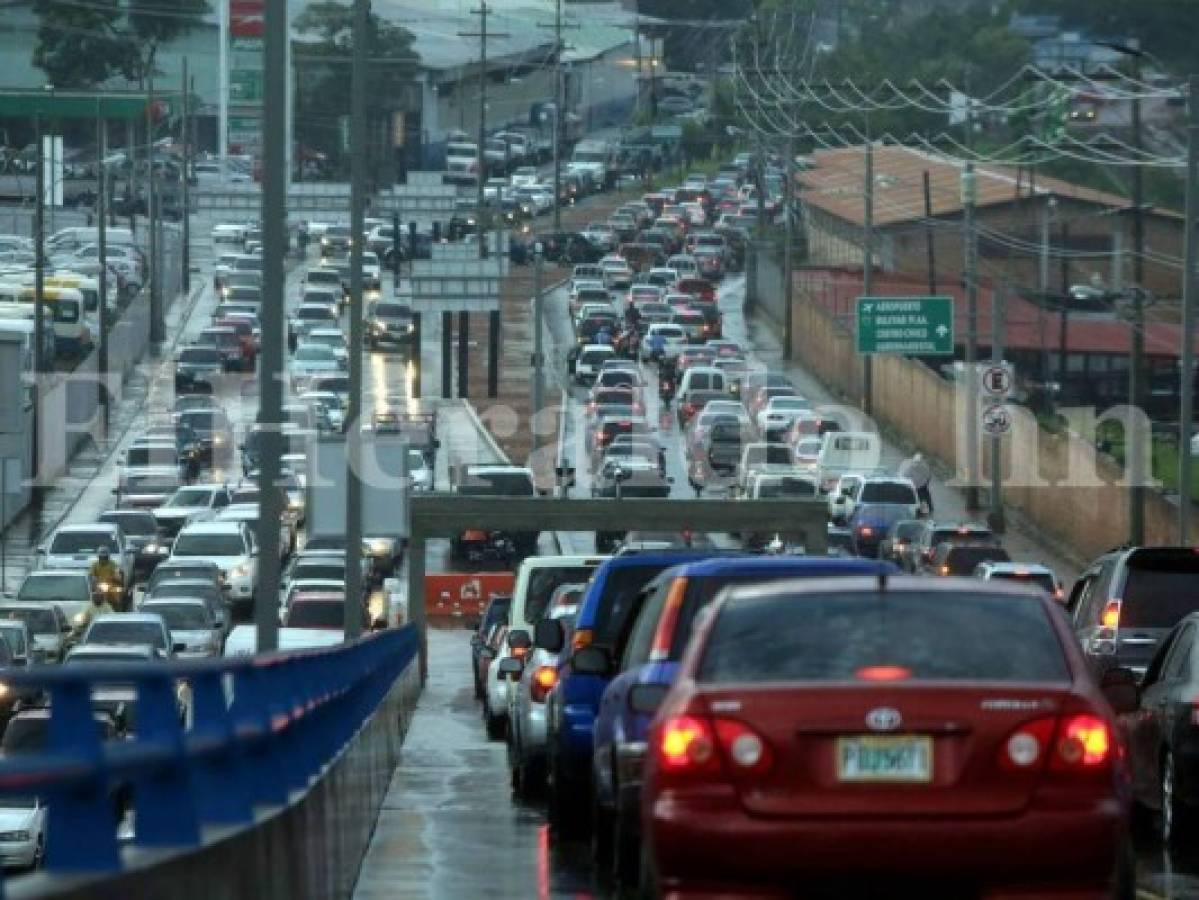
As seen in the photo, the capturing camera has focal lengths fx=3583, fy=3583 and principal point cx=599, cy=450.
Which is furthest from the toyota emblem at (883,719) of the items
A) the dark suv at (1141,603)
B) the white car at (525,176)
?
the white car at (525,176)

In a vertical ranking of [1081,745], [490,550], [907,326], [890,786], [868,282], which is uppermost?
[868,282]

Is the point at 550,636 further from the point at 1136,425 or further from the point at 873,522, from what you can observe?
the point at 873,522

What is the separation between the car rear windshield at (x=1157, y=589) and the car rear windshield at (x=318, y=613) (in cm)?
2925

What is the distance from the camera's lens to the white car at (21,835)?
24688mm

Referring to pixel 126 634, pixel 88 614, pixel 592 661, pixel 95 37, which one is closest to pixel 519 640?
pixel 592 661

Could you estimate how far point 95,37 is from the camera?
550 feet

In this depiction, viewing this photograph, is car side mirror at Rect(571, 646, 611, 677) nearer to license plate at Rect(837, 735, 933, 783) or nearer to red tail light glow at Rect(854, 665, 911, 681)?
red tail light glow at Rect(854, 665, 911, 681)

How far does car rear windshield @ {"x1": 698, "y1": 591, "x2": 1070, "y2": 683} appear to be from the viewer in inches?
477

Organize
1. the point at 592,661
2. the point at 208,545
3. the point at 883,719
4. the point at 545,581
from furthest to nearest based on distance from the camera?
the point at 208,545 → the point at 545,581 → the point at 592,661 → the point at 883,719

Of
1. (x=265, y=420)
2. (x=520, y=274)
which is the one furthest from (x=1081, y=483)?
(x=520, y=274)

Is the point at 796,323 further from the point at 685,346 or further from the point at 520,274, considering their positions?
the point at 520,274

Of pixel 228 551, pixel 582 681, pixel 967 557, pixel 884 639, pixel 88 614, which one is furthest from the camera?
pixel 228 551

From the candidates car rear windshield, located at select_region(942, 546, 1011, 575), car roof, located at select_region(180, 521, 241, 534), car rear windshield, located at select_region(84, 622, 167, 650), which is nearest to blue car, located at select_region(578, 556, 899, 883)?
car rear windshield, located at select_region(84, 622, 167, 650)

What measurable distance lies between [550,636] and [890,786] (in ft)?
29.2
